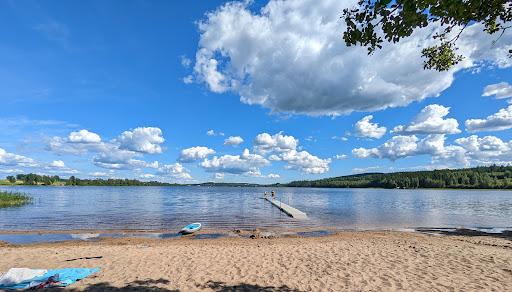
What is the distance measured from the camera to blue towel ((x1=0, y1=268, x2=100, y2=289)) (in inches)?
383

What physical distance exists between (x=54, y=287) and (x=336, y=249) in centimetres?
1180

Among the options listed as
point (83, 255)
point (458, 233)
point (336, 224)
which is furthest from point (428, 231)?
point (83, 255)

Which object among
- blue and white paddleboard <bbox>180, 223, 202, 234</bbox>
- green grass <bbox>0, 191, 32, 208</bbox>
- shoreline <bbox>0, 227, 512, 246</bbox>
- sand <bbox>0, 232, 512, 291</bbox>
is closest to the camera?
sand <bbox>0, 232, 512, 291</bbox>

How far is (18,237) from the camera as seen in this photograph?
22.0 meters

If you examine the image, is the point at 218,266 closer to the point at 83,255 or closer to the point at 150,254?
the point at 150,254

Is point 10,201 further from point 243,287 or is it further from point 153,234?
point 243,287

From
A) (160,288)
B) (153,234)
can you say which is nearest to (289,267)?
(160,288)

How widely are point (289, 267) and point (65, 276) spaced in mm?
7517

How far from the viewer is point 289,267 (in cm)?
1224

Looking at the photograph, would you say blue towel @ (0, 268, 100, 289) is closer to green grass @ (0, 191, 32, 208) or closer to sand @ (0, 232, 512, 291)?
sand @ (0, 232, 512, 291)

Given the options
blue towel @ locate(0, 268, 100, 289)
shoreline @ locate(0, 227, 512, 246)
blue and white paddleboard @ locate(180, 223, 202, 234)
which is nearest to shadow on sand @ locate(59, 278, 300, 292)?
blue towel @ locate(0, 268, 100, 289)

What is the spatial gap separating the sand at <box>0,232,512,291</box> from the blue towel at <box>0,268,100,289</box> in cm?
37

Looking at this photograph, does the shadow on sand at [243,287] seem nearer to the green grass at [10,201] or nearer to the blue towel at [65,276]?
the blue towel at [65,276]

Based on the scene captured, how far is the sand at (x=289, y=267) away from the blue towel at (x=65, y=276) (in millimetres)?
374
